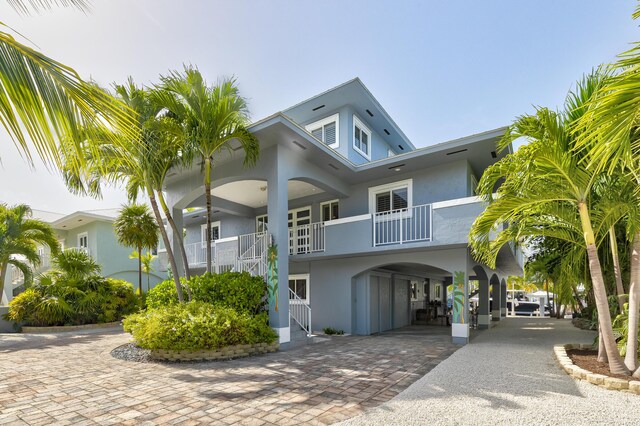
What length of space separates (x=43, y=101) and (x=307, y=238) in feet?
39.3

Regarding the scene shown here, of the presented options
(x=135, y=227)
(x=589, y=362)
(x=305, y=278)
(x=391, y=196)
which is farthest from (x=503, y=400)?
(x=135, y=227)

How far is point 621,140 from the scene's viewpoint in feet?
7.59

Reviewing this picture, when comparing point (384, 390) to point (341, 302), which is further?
point (341, 302)

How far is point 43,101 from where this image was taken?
2189 millimetres

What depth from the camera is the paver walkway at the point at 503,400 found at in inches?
183

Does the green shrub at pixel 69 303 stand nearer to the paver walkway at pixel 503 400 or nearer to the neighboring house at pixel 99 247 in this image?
the neighboring house at pixel 99 247

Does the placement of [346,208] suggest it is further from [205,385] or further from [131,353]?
[205,385]

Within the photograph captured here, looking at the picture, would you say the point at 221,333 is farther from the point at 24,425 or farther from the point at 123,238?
the point at 123,238

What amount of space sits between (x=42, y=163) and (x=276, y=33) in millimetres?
8329

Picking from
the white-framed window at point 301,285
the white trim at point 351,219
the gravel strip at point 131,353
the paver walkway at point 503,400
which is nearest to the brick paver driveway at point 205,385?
the gravel strip at point 131,353

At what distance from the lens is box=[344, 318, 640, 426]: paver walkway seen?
4.66 metres

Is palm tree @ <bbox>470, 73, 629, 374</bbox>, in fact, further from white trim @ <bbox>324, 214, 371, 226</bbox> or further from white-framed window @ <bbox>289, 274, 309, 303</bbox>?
white-framed window @ <bbox>289, 274, 309, 303</bbox>

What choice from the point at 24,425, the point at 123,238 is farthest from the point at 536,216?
the point at 123,238

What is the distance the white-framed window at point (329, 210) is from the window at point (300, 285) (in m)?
2.55
